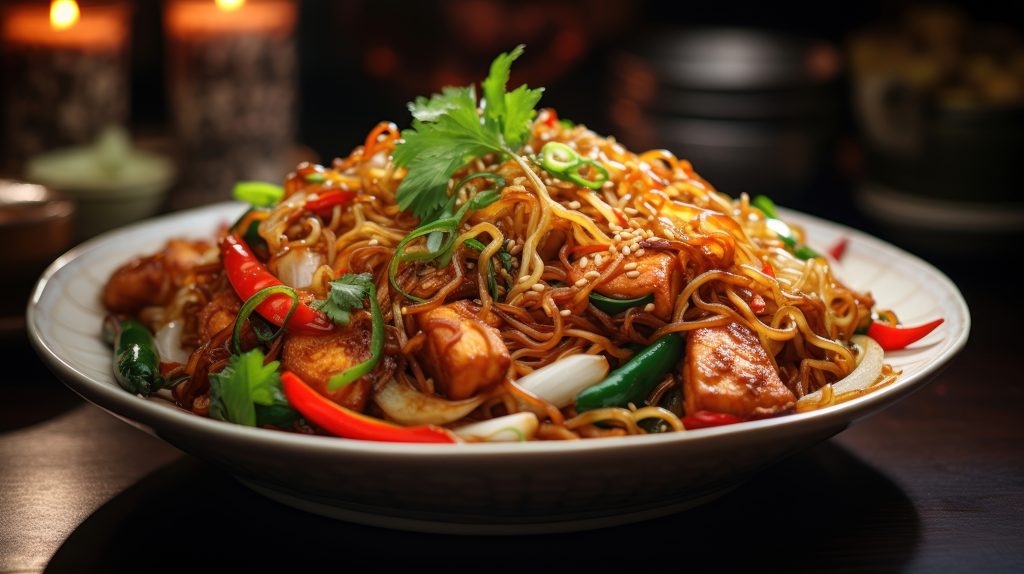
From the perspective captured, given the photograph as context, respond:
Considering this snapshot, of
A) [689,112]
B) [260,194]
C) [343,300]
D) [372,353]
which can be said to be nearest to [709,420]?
[372,353]

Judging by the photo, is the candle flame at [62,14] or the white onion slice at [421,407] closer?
the white onion slice at [421,407]

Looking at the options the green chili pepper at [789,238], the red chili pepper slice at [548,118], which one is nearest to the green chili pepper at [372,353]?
the red chili pepper slice at [548,118]

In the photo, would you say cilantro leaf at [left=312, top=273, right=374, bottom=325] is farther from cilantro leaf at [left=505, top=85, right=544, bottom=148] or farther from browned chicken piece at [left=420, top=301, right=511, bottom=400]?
cilantro leaf at [left=505, top=85, right=544, bottom=148]

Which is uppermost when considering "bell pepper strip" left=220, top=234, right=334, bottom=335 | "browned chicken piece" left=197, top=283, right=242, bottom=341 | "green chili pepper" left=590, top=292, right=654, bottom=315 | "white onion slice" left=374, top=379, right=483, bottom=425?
"green chili pepper" left=590, top=292, right=654, bottom=315

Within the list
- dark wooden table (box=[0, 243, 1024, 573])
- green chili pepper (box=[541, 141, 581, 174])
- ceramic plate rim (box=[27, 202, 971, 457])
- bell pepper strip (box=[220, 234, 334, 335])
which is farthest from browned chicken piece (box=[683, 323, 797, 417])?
bell pepper strip (box=[220, 234, 334, 335])

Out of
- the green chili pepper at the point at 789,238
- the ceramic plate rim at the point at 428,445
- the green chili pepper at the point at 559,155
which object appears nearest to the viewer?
the ceramic plate rim at the point at 428,445

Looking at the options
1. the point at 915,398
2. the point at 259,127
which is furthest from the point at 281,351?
the point at 259,127

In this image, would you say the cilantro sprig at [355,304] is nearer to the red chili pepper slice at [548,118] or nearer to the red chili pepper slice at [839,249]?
the red chili pepper slice at [548,118]
